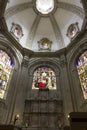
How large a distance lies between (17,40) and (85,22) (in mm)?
8408

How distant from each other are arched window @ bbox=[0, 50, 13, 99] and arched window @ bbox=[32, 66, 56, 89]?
2879mm

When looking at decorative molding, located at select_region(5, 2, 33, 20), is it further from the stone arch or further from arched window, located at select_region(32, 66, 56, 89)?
the stone arch

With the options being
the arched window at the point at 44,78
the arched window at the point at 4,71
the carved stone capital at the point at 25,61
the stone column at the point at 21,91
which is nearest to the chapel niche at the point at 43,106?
the arched window at the point at 44,78

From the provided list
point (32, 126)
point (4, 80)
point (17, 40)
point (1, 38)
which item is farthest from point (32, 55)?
point (32, 126)

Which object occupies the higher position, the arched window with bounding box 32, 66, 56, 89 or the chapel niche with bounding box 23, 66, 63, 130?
the arched window with bounding box 32, 66, 56, 89

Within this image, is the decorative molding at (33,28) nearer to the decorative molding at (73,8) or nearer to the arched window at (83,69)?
the decorative molding at (73,8)

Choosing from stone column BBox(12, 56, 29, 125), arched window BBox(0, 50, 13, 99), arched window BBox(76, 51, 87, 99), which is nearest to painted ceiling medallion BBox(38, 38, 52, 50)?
stone column BBox(12, 56, 29, 125)

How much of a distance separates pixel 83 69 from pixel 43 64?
16.5ft

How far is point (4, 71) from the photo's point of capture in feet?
43.4

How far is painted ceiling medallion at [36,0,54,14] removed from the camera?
1970cm

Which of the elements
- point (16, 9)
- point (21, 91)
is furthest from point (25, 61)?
point (16, 9)

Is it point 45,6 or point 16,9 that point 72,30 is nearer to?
point 45,6

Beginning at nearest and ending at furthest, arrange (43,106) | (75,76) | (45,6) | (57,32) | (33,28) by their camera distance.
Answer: (43,106), (75,76), (57,32), (33,28), (45,6)

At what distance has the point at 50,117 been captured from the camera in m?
11.2
